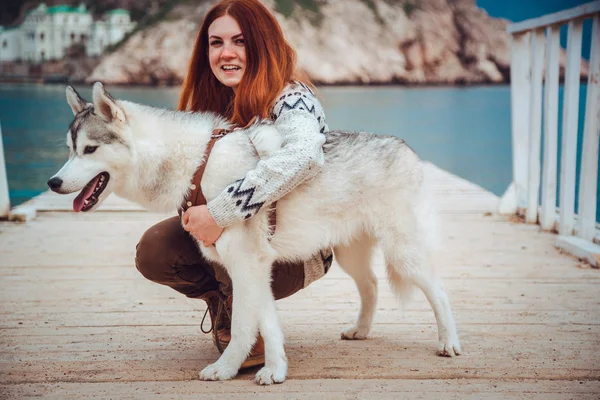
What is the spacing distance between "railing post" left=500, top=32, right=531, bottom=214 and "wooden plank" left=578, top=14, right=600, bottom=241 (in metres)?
1.04

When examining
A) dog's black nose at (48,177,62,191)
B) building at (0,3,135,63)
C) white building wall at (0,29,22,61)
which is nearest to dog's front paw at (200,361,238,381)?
dog's black nose at (48,177,62,191)

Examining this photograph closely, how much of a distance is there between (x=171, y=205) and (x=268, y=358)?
0.60m

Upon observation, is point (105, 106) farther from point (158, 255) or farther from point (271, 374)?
point (271, 374)

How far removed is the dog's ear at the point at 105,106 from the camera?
1.83 m

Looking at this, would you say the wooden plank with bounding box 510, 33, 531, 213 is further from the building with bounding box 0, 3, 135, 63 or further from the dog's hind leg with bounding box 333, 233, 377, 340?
the building with bounding box 0, 3, 135, 63

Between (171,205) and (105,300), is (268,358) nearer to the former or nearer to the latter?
(171,205)

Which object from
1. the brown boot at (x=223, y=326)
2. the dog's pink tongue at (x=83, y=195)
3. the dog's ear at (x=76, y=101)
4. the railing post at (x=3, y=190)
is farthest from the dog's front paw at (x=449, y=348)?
the railing post at (x=3, y=190)

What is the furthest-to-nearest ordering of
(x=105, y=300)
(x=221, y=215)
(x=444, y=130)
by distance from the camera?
1. (x=444, y=130)
2. (x=105, y=300)
3. (x=221, y=215)

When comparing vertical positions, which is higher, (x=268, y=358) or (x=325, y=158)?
(x=325, y=158)

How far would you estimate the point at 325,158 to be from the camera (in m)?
2.14

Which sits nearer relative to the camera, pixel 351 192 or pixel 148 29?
pixel 351 192

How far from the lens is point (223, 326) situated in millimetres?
2367

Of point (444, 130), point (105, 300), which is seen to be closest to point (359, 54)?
point (444, 130)

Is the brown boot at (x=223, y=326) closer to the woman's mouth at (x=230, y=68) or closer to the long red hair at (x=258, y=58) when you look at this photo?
the long red hair at (x=258, y=58)
